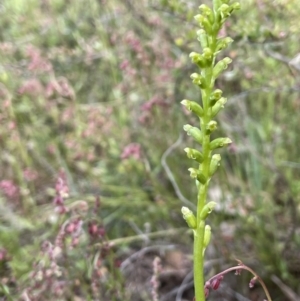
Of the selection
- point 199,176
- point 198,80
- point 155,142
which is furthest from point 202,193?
point 155,142

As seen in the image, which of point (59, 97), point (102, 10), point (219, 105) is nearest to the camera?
point (219, 105)

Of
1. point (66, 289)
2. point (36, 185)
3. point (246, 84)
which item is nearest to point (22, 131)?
point (36, 185)

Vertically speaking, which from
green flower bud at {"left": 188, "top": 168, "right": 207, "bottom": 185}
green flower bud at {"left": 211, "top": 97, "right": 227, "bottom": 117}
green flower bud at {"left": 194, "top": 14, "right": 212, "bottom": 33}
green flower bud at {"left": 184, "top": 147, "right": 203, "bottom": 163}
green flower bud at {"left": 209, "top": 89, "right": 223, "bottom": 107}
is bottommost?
green flower bud at {"left": 188, "top": 168, "right": 207, "bottom": 185}

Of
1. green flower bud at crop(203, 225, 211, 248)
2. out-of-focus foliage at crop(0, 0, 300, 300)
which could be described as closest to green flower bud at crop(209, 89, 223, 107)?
green flower bud at crop(203, 225, 211, 248)

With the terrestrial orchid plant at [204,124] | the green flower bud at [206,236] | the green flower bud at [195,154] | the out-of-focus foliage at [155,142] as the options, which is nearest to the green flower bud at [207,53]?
the terrestrial orchid plant at [204,124]

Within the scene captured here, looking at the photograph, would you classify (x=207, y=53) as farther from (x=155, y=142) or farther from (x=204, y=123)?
(x=155, y=142)

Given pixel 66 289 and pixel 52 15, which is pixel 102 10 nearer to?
pixel 52 15

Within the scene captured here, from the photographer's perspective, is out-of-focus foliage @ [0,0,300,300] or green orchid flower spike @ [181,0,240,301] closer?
green orchid flower spike @ [181,0,240,301]

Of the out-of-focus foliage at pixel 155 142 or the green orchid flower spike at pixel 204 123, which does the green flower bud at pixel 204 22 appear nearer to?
the green orchid flower spike at pixel 204 123

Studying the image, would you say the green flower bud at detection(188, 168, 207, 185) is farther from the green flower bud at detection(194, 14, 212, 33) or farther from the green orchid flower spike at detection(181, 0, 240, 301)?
the green flower bud at detection(194, 14, 212, 33)
